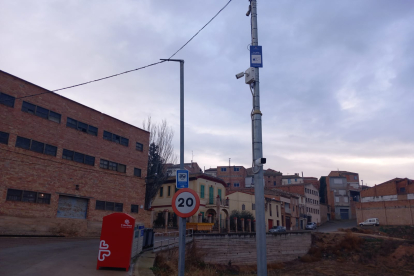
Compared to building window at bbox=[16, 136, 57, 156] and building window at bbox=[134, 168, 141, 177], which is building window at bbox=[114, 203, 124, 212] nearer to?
building window at bbox=[134, 168, 141, 177]

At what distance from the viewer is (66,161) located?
88.8 ft

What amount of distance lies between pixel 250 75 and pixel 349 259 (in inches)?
1430

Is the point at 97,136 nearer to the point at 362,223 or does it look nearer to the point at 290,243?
the point at 290,243

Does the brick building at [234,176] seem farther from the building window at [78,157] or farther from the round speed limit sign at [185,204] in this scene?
the round speed limit sign at [185,204]

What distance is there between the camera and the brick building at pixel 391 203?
56.7 meters

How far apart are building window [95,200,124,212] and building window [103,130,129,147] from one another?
235 inches

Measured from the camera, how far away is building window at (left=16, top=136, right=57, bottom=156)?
78.2ft

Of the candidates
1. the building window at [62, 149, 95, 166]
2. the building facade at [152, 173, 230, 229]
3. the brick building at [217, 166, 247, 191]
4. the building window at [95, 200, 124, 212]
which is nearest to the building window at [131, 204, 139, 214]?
the building window at [95, 200, 124, 212]

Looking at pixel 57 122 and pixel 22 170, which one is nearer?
pixel 22 170

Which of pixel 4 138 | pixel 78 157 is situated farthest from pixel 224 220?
pixel 4 138

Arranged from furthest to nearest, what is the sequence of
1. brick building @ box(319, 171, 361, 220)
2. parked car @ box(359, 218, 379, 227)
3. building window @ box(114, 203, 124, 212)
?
1. brick building @ box(319, 171, 361, 220)
2. parked car @ box(359, 218, 379, 227)
3. building window @ box(114, 203, 124, 212)

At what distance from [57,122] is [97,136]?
4343 mm

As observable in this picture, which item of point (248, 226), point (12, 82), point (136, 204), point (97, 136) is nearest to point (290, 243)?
point (248, 226)

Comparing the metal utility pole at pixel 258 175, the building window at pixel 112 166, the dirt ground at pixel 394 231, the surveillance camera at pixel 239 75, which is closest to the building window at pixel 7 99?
the building window at pixel 112 166
